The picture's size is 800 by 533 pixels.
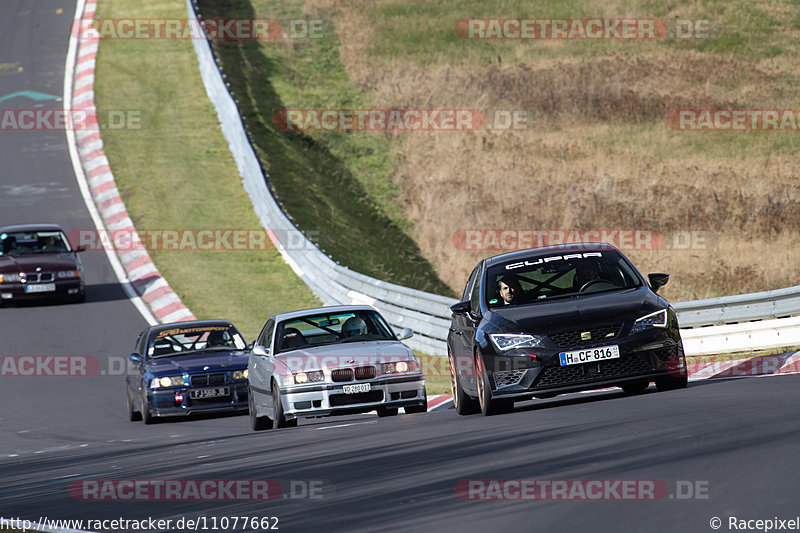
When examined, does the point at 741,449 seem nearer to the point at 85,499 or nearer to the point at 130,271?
the point at 85,499

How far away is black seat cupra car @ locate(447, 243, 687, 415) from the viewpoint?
11.4 meters

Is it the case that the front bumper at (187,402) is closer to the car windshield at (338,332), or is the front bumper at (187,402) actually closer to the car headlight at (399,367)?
the car windshield at (338,332)

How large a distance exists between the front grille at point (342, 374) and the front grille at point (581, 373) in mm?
3298

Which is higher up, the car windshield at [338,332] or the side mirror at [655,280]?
the side mirror at [655,280]

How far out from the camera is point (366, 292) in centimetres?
2281

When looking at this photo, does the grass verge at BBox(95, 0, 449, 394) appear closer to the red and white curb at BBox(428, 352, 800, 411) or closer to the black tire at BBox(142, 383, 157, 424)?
the red and white curb at BBox(428, 352, 800, 411)

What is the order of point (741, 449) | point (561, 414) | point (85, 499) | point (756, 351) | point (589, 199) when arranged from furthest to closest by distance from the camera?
point (589, 199) → point (756, 351) → point (561, 414) → point (85, 499) → point (741, 449)

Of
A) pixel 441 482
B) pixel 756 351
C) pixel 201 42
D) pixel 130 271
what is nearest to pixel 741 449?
pixel 441 482

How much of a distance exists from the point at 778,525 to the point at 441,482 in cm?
273

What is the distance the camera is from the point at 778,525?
5805 mm

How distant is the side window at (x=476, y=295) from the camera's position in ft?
41.7

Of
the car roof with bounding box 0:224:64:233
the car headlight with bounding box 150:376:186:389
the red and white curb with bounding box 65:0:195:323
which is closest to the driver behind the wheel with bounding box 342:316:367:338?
Answer: the car headlight with bounding box 150:376:186:389

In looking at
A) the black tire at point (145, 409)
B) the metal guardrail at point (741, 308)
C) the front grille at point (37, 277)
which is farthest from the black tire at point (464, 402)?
the front grille at point (37, 277)

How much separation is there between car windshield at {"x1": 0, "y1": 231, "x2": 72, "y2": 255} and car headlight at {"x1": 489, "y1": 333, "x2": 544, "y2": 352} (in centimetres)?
1680
